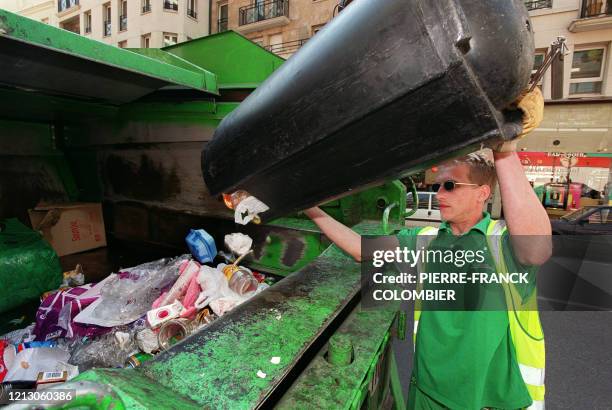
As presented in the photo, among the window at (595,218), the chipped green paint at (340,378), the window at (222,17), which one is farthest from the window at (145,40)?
the chipped green paint at (340,378)

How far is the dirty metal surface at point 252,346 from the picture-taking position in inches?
27.9

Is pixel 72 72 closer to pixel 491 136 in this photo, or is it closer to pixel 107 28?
pixel 491 136

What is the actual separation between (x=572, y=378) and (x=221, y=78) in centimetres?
382

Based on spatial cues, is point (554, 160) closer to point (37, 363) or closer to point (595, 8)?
point (595, 8)

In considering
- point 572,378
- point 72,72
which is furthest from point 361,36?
point 572,378

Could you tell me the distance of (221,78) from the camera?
2496 millimetres

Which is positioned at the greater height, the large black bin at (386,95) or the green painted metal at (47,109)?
the green painted metal at (47,109)

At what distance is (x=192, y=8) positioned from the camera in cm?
1752

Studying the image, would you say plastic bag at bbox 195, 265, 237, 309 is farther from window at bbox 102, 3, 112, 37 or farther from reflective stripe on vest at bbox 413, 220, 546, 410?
window at bbox 102, 3, 112, 37

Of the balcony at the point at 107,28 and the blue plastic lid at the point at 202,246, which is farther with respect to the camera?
the balcony at the point at 107,28

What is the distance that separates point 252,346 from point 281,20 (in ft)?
52.8

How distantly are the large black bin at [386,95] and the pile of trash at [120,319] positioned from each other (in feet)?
3.91

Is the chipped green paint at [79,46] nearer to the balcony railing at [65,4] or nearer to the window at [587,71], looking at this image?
the window at [587,71]

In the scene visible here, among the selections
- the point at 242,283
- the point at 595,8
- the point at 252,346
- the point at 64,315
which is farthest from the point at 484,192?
the point at 595,8
